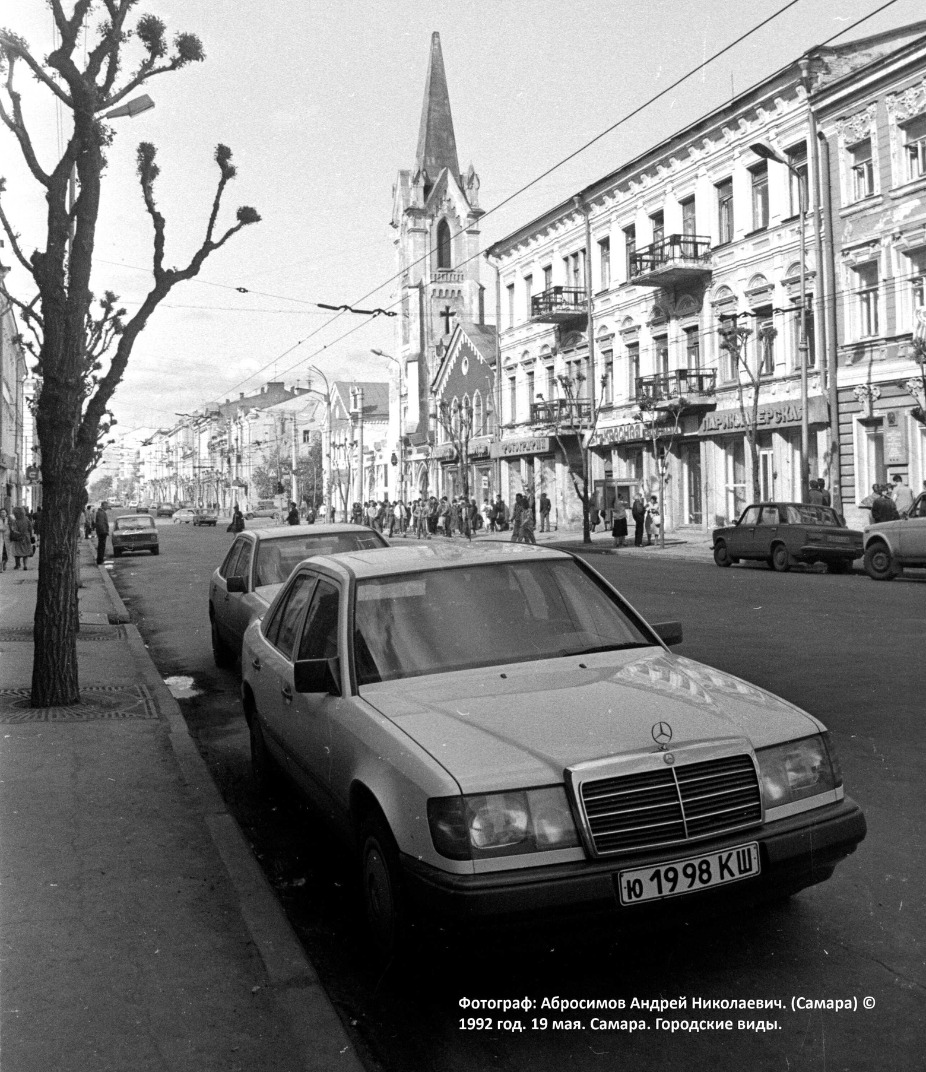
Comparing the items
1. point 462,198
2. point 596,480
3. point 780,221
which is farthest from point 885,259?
point 462,198

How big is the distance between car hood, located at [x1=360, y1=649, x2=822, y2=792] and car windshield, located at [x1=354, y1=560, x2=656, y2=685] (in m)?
0.13

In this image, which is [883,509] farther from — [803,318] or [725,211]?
[725,211]

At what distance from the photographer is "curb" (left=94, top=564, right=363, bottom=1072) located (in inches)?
127

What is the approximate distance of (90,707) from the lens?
28.3ft

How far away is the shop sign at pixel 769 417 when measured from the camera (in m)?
30.4

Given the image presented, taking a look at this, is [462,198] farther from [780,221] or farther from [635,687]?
[635,687]

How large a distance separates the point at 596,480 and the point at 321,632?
130 feet

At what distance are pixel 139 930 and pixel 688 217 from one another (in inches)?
1470

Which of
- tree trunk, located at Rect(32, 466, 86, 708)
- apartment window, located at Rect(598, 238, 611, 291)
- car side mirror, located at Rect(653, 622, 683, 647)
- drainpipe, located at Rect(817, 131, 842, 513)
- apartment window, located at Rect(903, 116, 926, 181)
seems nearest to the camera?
car side mirror, located at Rect(653, 622, 683, 647)

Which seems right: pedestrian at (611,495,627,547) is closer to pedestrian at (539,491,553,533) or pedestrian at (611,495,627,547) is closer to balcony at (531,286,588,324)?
pedestrian at (539,491,553,533)

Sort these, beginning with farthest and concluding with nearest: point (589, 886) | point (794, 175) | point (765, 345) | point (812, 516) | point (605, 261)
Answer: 1. point (605, 261)
2. point (765, 345)
3. point (794, 175)
4. point (812, 516)
5. point (589, 886)

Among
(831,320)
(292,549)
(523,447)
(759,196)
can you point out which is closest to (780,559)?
(831,320)

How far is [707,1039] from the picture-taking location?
10.6 feet

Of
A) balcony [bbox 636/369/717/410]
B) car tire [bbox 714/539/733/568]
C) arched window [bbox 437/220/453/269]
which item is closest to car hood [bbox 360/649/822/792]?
car tire [bbox 714/539/733/568]
